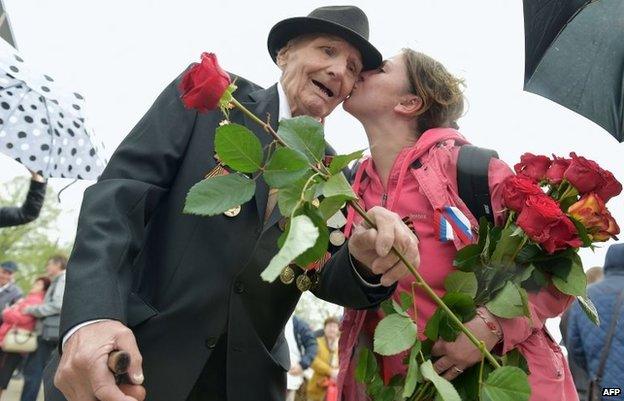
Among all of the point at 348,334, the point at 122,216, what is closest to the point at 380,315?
the point at 348,334

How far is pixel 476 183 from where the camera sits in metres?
2.51

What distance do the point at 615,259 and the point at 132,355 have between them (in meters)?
3.54

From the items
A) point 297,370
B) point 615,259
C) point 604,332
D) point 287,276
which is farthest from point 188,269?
point 297,370

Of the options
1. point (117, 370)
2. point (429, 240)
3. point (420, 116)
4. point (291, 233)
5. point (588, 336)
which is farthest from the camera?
point (588, 336)

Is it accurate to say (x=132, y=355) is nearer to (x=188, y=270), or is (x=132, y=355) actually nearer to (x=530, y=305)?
(x=188, y=270)

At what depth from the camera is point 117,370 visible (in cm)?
171

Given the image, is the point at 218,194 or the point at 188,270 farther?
the point at 188,270

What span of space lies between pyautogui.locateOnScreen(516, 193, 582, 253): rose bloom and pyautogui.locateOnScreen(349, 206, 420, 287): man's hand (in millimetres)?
484

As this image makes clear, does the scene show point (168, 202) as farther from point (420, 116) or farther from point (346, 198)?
point (420, 116)

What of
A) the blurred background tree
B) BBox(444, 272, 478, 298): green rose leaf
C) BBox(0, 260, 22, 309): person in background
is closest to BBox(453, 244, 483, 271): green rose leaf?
BBox(444, 272, 478, 298): green rose leaf

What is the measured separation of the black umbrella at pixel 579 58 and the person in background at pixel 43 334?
19.0 feet

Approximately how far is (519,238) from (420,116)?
947 millimetres

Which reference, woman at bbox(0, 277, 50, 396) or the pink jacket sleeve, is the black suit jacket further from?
woman at bbox(0, 277, 50, 396)

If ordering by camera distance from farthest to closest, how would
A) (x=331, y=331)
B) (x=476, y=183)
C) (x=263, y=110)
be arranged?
(x=331, y=331) → (x=263, y=110) → (x=476, y=183)
